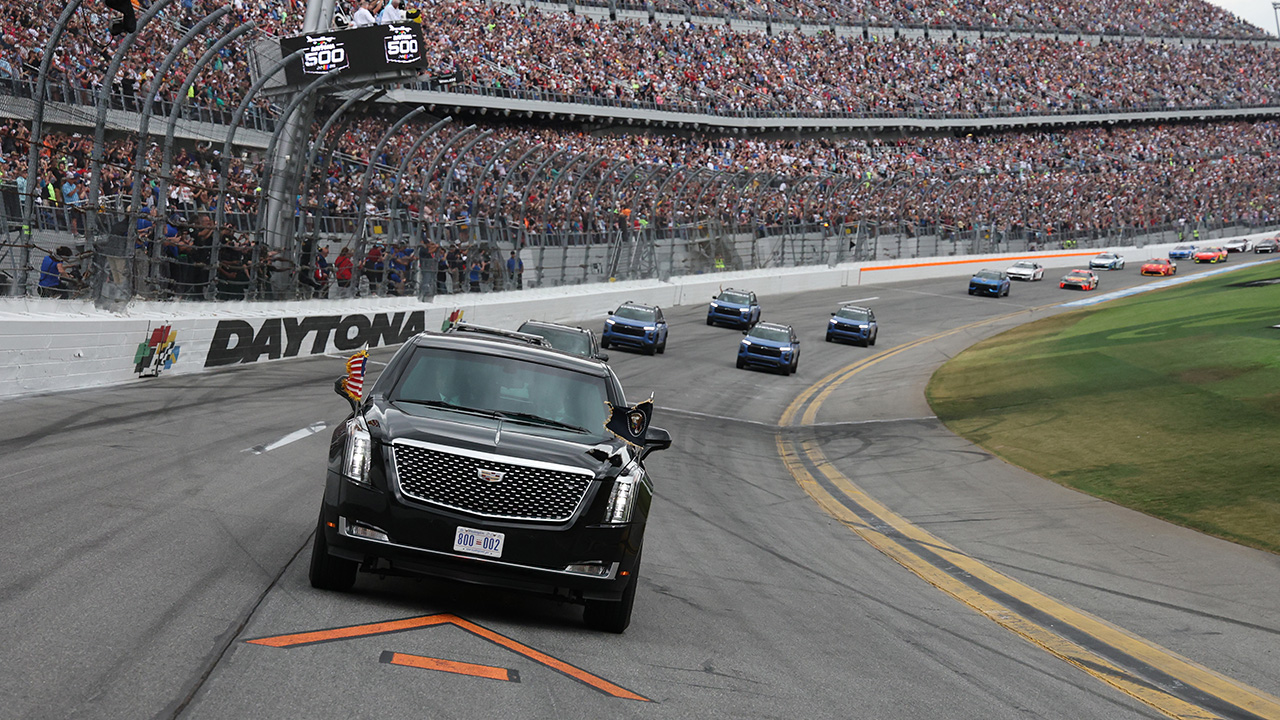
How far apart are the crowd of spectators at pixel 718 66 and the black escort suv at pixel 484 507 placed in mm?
16536

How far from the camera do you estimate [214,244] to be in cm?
2128

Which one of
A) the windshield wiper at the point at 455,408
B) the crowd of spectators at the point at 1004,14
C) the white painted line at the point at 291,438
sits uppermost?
the crowd of spectators at the point at 1004,14

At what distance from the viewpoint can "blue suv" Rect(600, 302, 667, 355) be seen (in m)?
32.9

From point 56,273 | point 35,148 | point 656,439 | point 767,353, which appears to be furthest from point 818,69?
point 656,439

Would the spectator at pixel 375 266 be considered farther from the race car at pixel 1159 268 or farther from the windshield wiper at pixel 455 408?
the race car at pixel 1159 268

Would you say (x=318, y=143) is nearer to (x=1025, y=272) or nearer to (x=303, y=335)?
(x=303, y=335)

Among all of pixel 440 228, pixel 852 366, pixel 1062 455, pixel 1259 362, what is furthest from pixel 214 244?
pixel 852 366

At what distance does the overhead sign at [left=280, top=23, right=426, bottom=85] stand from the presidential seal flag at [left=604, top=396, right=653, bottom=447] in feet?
71.4

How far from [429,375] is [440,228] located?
2366 centimetres

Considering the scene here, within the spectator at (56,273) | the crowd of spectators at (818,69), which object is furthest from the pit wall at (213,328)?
the crowd of spectators at (818,69)

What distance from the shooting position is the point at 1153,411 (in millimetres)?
19734

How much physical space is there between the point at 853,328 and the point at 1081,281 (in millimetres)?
27229

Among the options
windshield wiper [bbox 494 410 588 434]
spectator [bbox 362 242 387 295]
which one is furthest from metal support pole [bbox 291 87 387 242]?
windshield wiper [bbox 494 410 588 434]

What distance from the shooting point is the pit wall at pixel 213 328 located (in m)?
16.1
